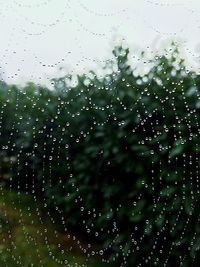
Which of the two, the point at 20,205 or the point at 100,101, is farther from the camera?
the point at 20,205

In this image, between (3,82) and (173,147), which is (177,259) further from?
(3,82)

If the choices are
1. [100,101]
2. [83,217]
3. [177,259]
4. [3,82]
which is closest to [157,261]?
[177,259]

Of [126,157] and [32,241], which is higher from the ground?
[126,157]

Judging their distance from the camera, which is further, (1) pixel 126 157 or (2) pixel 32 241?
(2) pixel 32 241

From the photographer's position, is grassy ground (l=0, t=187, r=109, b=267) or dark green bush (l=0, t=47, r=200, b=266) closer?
dark green bush (l=0, t=47, r=200, b=266)
